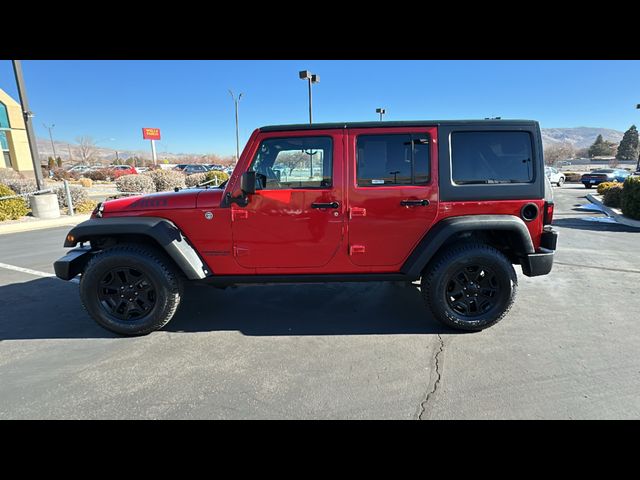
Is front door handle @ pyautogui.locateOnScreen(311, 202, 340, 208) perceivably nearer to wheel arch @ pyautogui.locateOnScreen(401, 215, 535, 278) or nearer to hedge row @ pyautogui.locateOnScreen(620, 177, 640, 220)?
wheel arch @ pyautogui.locateOnScreen(401, 215, 535, 278)

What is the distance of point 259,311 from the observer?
12.5 ft

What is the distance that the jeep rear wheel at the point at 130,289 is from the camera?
3156mm

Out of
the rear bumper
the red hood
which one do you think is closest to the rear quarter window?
the red hood

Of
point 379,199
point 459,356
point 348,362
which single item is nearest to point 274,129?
point 379,199

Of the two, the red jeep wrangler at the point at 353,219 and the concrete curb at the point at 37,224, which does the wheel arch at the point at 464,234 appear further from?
the concrete curb at the point at 37,224

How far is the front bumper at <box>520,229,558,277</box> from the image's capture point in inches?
124

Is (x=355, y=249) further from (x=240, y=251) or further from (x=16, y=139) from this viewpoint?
(x=16, y=139)

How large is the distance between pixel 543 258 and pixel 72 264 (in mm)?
4495

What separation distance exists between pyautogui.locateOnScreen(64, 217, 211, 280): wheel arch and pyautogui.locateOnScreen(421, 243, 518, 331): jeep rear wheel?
2.25 metres

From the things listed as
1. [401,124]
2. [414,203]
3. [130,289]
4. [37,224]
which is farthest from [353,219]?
[37,224]

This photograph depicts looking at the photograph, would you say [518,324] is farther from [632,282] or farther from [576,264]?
[576,264]

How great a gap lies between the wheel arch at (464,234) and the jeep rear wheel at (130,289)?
7.62 ft

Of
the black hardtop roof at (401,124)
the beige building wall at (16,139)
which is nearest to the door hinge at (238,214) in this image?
the black hardtop roof at (401,124)
